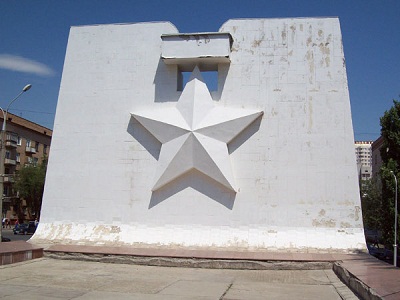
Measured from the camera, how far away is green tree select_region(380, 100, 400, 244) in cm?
2175

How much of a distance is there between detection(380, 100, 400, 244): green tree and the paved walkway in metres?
13.1

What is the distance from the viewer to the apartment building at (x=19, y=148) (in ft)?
127

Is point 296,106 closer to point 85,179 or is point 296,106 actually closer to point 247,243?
point 247,243

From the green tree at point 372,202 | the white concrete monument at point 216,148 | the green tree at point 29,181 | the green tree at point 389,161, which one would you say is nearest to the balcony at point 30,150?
the green tree at point 29,181

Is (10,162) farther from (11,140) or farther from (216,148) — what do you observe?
(216,148)

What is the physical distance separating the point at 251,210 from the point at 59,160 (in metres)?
5.76

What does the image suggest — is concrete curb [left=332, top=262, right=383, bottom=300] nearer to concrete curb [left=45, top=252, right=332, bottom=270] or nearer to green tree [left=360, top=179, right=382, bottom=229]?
concrete curb [left=45, top=252, right=332, bottom=270]

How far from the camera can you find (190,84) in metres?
12.8

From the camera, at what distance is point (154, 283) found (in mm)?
8844

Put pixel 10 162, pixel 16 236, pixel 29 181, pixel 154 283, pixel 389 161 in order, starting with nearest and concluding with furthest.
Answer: pixel 154 283, pixel 389 161, pixel 16 236, pixel 29 181, pixel 10 162

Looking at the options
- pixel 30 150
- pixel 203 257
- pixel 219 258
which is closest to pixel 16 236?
pixel 30 150

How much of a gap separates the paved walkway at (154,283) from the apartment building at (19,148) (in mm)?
29775

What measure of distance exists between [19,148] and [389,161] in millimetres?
31304

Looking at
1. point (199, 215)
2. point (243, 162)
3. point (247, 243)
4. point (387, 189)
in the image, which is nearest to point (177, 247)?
point (199, 215)
